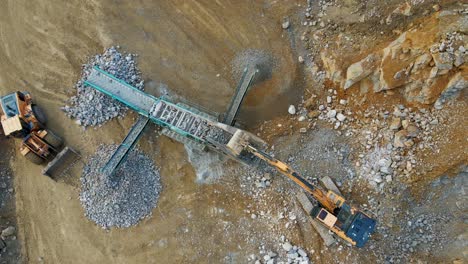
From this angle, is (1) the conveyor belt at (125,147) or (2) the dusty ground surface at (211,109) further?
(1) the conveyor belt at (125,147)

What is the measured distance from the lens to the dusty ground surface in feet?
61.6

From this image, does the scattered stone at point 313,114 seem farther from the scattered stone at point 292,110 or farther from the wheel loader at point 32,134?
the wheel loader at point 32,134

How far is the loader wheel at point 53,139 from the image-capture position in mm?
20719

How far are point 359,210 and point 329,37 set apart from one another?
8.35 metres

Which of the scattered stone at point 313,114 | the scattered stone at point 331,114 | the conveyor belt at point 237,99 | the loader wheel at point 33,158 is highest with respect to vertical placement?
the scattered stone at point 331,114

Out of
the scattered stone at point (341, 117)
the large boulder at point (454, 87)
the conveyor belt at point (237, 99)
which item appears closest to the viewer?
the large boulder at point (454, 87)

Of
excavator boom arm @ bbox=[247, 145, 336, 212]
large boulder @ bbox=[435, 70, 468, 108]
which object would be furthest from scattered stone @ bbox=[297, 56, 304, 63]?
large boulder @ bbox=[435, 70, 468, 108]

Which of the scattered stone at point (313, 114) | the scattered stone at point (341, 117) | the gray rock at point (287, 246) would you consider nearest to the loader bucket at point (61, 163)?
the gray rock at point (287, 246)

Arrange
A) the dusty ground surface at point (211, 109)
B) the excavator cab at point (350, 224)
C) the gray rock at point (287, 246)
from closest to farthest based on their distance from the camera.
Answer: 1. the excavator cab at point (350, 224)
2. the dusty ground surface at point (211, 109)
3. the gray rock at point (287, 246)

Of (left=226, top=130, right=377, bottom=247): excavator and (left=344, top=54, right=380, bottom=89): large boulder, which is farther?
(left=344, top=54, right=380, bottom=89): large boulder

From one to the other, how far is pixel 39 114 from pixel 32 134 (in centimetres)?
133

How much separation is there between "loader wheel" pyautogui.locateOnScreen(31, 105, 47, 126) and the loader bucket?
1906mm

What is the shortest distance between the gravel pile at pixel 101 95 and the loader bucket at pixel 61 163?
1510 millimetres

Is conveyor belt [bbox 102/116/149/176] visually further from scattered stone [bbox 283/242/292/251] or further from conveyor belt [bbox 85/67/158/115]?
scattered stone [bbox 283/242/292/251]
